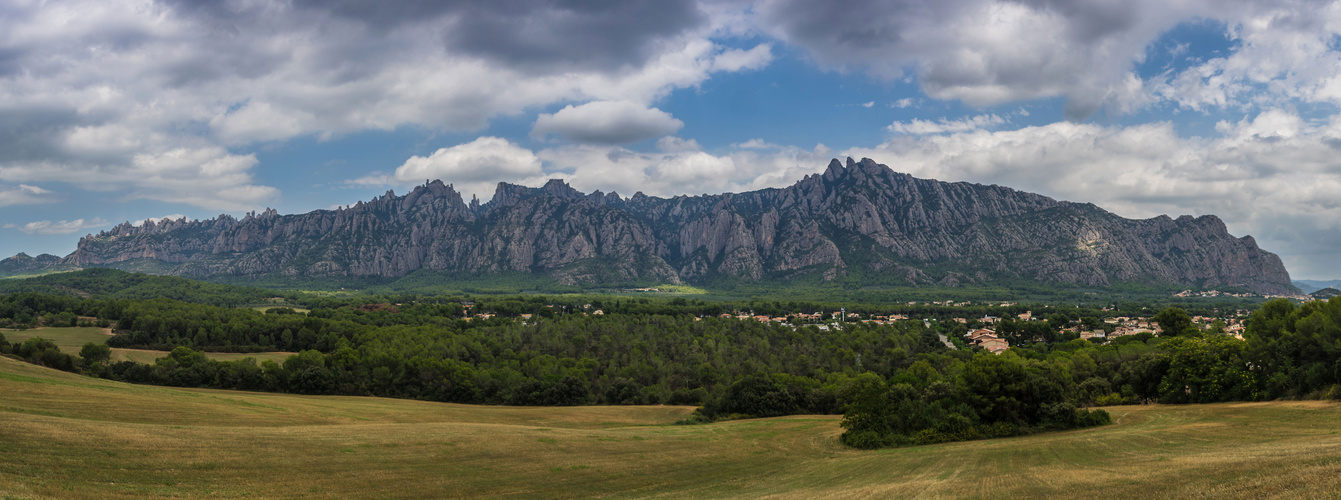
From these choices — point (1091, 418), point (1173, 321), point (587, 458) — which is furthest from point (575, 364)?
Answer: point (1173, 321)

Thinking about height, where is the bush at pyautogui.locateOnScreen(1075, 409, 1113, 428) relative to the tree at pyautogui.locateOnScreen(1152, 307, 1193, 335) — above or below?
below

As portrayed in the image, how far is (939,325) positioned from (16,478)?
529 feet

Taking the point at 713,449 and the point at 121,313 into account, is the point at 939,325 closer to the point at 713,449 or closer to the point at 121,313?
the point at 713,449

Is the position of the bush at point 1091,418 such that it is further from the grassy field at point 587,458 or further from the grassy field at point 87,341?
the grassy field at point 87,341

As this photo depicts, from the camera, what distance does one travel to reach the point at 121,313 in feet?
400

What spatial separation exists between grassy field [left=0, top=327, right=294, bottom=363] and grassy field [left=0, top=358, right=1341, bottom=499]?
55965 mm

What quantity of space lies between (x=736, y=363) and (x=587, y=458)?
63.9 meters

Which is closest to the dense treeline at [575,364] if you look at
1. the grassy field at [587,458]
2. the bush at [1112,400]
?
the bush at [1112,400]

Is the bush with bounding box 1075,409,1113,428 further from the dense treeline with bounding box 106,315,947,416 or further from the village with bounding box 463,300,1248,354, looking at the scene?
the village with bounding box 463,300,1248,354

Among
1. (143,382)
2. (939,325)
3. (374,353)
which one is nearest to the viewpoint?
(143,382)

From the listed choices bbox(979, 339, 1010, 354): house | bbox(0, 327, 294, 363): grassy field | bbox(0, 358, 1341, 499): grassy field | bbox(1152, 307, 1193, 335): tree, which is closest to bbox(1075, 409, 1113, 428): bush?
bbox(0, 358, 1341, 499): grassy field

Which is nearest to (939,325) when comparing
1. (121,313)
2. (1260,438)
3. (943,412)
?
(943,412)

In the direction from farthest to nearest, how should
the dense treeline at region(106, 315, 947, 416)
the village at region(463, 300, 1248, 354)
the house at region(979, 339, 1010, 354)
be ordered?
1. the village at region(463, 300, 1248, 354)
2. the house at region(979, 339, 1010, 354)
3. the dense treeline at region(106, 315, 947, 416)

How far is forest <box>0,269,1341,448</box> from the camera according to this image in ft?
155
